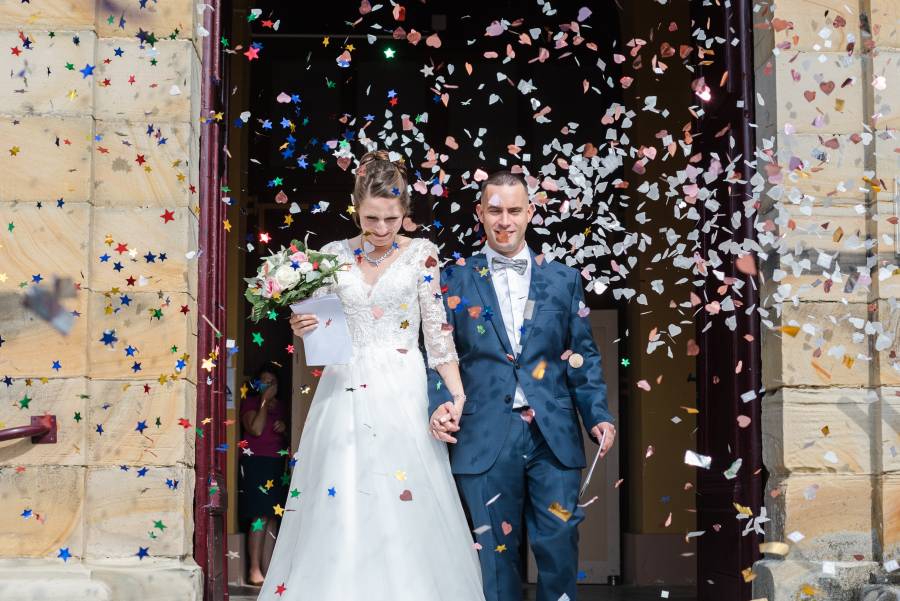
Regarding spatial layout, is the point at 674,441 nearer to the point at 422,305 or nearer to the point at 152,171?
the point at 422,305

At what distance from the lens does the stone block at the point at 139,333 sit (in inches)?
216

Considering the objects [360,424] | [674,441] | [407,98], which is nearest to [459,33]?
[407,98]

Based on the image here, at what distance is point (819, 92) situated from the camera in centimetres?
570

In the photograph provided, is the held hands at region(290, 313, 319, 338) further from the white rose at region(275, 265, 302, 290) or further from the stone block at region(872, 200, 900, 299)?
the stone block at region(872, 200, 900, 299)

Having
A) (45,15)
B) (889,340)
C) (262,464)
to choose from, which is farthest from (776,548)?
(262,464)

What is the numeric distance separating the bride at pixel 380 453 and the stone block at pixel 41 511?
0.87 m

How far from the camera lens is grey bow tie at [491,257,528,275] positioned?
5.47 m

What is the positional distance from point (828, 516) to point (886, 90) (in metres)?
1.89

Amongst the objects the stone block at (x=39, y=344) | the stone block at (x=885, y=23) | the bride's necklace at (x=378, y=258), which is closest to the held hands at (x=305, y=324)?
the bride's necklace at (x=378, y=258)

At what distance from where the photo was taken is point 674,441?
9.34 meters

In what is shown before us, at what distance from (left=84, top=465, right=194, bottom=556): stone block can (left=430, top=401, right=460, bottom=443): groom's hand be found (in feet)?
3.61

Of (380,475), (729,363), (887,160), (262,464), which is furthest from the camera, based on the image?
(262,464)

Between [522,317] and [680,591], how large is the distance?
3.89 metres

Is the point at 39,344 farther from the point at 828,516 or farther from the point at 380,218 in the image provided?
the point at 828,516
